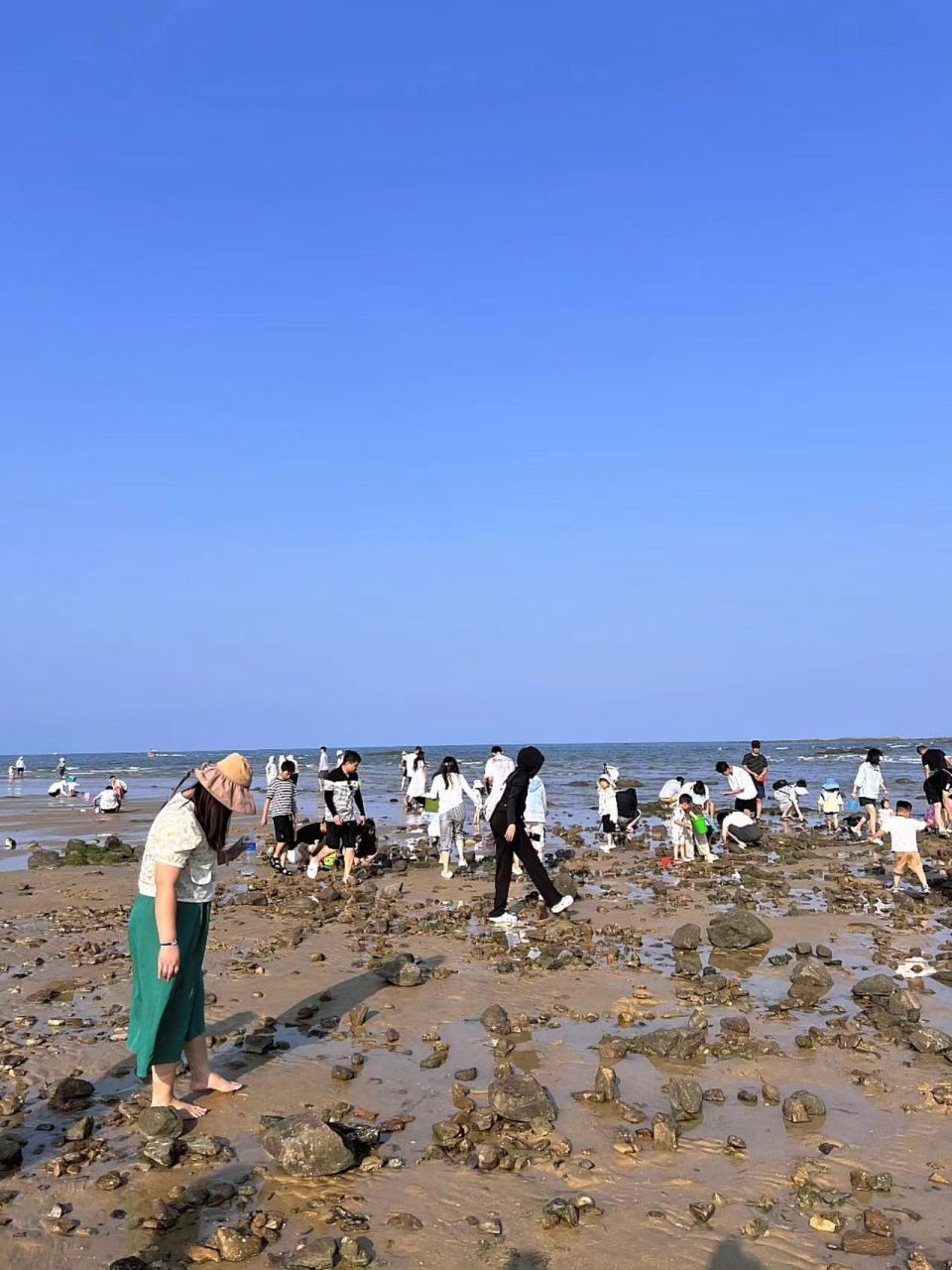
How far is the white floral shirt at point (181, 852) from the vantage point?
18.4 feet

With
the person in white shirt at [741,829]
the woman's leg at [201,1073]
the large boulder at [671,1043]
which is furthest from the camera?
the person in white shirt at [741,829]

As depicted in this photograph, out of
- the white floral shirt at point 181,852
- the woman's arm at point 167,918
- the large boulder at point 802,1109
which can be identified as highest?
the white floral shirt at point 181,852

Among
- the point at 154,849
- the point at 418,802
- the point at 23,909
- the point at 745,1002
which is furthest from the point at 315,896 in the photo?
the point at 418,802

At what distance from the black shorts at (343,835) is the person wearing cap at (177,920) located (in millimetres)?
9109

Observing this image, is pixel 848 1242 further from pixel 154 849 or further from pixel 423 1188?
pixel 154 849

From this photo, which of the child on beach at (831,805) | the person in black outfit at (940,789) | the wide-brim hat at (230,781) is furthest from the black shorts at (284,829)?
the person in black outfit at (940,789)

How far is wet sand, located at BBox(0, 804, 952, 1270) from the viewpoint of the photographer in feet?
14.4

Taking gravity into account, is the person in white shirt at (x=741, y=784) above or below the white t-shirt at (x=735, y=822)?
above

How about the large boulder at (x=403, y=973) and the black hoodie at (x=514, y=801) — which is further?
the black hoodie at (x=514, y=801)

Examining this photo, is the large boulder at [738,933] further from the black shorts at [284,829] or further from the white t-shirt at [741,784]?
the white t-shirt at [741,784]

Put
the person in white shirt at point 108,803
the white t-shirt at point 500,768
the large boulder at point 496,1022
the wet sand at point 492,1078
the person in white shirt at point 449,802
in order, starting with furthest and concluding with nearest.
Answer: the person in white shirt at point 108,803 < the person in white shirt at point 449,802 < the white t-shirt at point 500,768 < the large boulder at point 496,1022 < the wet sand at point 492,1078

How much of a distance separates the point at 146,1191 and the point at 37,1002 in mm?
4037

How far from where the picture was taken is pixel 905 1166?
5023 millimetres

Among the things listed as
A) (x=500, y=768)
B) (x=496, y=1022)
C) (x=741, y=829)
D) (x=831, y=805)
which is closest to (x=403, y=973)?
(x=496, y=1022)
